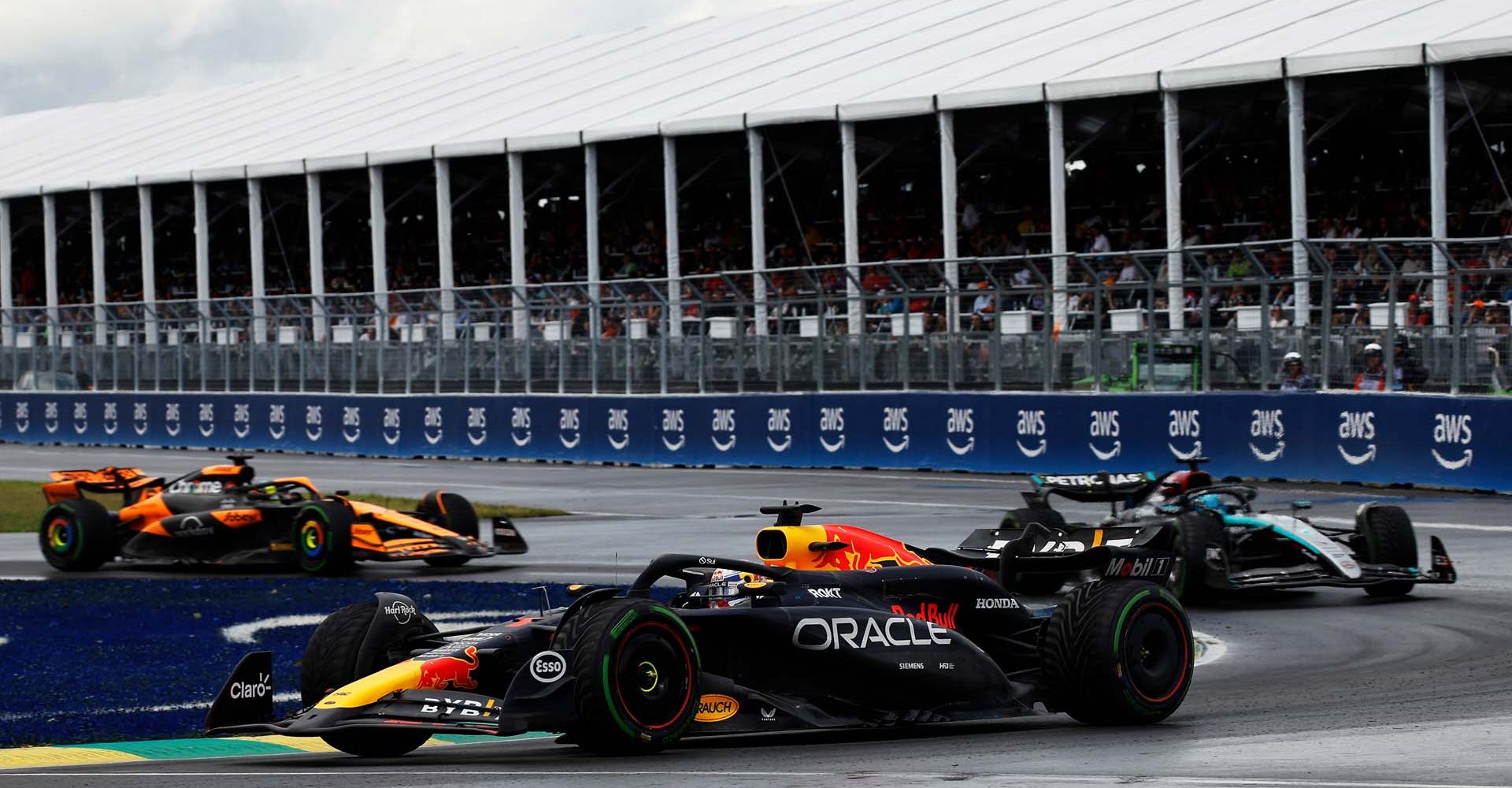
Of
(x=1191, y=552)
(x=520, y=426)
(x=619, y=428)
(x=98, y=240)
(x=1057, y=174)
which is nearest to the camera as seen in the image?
(x=1191, y=552)

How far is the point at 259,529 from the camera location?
1717cm

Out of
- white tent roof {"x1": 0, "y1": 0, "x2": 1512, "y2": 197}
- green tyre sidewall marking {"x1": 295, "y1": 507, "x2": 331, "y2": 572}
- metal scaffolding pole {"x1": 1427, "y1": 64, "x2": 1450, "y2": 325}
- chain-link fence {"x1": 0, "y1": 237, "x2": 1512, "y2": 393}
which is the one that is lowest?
green tyre sidewall marking {"x1": 295, "y1": 507, "x2": 331, "y2": 572}

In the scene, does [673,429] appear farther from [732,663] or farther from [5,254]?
[5,254]

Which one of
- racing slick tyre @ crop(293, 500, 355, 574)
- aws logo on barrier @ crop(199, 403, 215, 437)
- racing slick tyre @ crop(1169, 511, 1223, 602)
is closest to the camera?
racing slick tyre @ crop(1169, 511, 1223, 602)

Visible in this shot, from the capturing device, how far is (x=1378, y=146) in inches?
1292

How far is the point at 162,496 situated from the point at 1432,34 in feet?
59.8

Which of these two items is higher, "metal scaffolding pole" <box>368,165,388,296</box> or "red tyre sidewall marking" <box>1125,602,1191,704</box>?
"metal scaffolding pole" <box>368,165,388,296</box>

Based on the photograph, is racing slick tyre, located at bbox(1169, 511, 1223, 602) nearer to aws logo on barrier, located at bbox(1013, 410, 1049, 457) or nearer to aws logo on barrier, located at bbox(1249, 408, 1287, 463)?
aws logo on barrier, located at bbox(1249, 408, 1287, 463)

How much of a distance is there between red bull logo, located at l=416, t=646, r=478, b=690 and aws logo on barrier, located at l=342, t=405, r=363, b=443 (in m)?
30.2

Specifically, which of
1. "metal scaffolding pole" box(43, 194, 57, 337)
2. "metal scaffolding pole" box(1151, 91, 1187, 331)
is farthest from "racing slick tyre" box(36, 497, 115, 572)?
"metal scaffolding pole" box(43, 194, 57, 337)

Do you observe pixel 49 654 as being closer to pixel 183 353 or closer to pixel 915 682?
pixel 915 682

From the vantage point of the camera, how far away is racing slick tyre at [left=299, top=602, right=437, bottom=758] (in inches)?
329

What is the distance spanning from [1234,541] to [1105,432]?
12.5 metres

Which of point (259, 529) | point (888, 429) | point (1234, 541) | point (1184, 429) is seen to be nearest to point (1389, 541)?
point (1234, 541)
